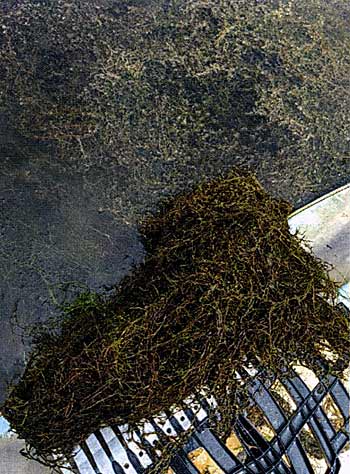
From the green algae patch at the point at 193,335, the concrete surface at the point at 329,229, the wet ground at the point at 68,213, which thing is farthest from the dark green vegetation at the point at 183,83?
the green algae patch at the point at 193,335

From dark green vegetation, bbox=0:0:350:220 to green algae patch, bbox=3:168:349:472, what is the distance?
76 centimetres

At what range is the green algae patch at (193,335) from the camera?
1101 mm

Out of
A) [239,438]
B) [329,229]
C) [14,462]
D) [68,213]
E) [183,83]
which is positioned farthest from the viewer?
[183,83]

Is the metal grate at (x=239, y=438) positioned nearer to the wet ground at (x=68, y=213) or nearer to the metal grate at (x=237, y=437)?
the metal grate at (x=237, y=437)

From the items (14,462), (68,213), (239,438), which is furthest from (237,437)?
(68,213)

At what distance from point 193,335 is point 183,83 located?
4.29 ft

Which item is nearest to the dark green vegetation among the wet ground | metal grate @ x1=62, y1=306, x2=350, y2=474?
the wet ground

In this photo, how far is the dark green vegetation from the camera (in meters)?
2.10

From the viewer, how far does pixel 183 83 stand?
222 cm

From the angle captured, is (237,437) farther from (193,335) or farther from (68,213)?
(68,213)

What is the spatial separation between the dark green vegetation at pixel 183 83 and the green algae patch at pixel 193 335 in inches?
29.9

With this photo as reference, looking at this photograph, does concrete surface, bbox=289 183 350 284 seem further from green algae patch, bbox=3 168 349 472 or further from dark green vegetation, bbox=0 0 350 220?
green algae patch, bbox=3 168 349 472

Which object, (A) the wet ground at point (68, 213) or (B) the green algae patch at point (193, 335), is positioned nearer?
(B) the green algae patch at point (193, 335)

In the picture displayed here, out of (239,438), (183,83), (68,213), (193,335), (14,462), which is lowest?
(239,438)
